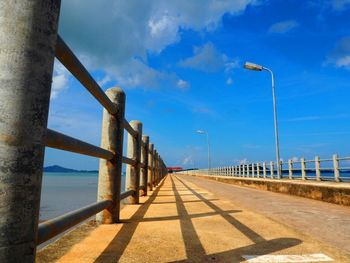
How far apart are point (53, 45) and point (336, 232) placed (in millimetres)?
3133

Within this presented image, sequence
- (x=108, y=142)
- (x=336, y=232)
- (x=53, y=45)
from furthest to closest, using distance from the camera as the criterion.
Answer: (x=108, y=142) < (x=336, y=232) < (x=53, y=45)

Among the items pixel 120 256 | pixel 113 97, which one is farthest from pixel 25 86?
pixel 113 97

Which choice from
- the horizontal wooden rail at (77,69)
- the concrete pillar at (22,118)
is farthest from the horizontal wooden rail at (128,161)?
the concrete pillar at (22,118)

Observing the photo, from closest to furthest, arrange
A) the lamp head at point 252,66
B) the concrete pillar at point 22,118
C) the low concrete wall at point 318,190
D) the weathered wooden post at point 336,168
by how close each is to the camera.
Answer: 1. the concrete pillar at point 22,118
2. the low concrete wall at point 318,190
3. the weathered wooden post at point 336,168
4. the lamp head at point 252,66

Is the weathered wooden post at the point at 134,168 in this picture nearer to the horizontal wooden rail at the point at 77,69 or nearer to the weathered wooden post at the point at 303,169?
the horizontal wooden rail at the point at 77,69

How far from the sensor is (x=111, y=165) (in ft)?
11.3

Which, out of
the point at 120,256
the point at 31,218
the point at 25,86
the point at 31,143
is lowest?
the point at 120,256

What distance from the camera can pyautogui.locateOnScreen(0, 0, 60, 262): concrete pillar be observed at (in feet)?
3.66

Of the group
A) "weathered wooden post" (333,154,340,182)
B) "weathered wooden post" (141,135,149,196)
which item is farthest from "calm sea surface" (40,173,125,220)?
"weathered wooden post" (333,154,340,182)

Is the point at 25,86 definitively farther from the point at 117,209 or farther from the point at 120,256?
the point at 117,209

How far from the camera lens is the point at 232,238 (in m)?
2.76

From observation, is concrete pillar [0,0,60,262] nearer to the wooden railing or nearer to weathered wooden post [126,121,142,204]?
the wooden railing

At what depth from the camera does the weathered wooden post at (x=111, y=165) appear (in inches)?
132

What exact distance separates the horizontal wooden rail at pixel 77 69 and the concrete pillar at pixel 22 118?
0.31 meters
